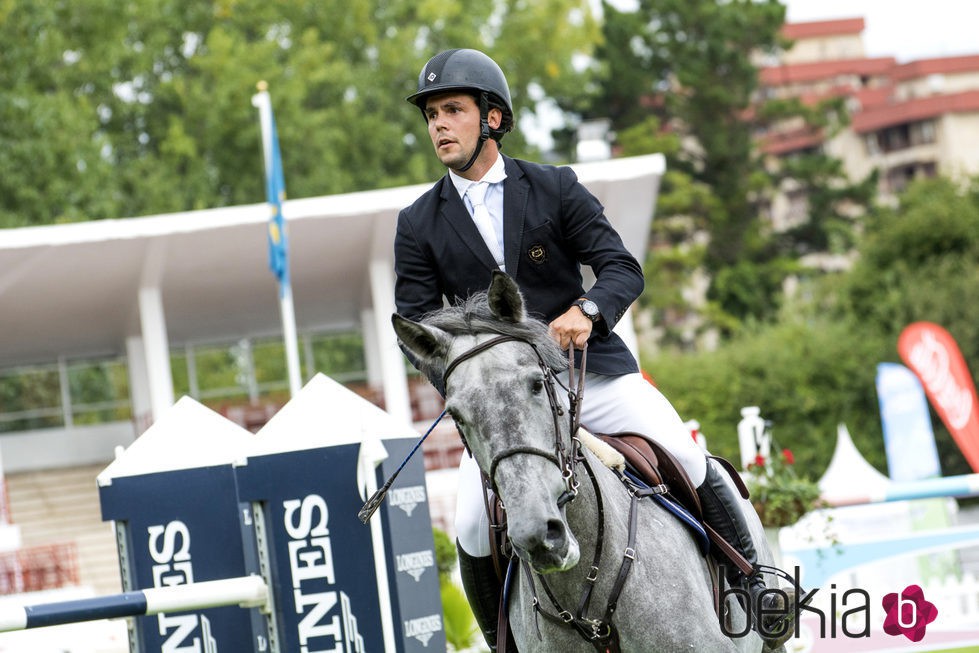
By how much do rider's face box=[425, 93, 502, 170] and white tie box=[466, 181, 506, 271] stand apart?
0.14m

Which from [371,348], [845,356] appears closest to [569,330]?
[371,348]

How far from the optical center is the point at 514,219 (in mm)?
4488

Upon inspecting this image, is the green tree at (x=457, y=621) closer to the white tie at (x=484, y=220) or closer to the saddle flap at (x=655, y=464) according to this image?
the saddle flap at (x=655, y=464)

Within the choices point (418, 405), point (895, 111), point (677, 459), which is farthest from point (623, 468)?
point (895, 111)

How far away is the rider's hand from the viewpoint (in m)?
4.07

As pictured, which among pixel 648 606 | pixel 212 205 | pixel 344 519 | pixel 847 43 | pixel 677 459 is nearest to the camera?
pixel 648 606

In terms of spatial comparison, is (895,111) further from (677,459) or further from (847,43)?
(677,459)

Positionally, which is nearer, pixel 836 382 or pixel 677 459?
pixel 677 459

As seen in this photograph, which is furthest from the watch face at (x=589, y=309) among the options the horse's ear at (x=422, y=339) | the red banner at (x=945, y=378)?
the red banner at (x=945, y=378)

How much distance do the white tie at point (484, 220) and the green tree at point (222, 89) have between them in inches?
1149

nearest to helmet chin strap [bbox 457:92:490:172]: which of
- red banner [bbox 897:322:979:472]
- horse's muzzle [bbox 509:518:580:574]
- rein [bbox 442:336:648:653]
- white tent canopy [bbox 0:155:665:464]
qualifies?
rein [bbox 442:336:648:653]

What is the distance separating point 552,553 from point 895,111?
7648 cm

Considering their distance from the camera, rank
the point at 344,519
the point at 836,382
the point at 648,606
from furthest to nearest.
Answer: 1. the point at 836,382
2. the point at 344,519
3. the point at 648,606

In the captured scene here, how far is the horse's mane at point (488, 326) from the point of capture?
12.8ft
